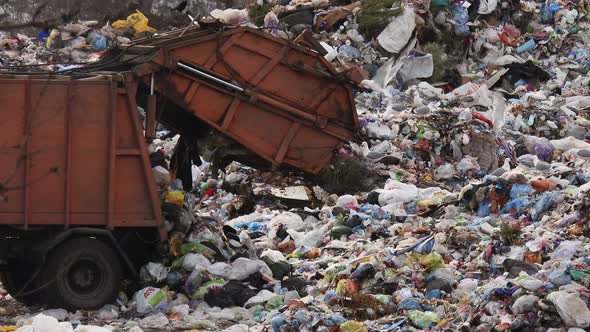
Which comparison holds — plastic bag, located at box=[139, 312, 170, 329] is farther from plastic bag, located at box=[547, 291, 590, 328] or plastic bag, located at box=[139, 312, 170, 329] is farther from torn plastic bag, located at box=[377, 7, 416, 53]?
torn plastic bag, located at box=[377, 7, 416, 53]

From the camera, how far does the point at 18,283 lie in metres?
8.71

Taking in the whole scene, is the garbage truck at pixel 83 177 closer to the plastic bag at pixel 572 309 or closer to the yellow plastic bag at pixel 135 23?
the plastic bag at pixel 572 309

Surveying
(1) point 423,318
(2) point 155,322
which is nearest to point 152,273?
(2) point 155,322

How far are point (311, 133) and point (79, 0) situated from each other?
1322cm

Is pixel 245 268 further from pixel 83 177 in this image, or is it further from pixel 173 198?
pixel 83 177

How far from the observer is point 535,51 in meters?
19.8


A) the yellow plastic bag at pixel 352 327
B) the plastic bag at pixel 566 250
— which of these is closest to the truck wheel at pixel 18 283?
the yellow plastic bag at pixel 352 327

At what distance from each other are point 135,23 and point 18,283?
40.6ft

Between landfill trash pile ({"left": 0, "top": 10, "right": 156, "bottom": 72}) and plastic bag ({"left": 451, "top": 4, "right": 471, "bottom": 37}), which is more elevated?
plastic bag ({"left": 451, "top": 4, "right": 471, "bottom": 37})

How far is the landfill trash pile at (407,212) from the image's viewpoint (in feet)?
25.5

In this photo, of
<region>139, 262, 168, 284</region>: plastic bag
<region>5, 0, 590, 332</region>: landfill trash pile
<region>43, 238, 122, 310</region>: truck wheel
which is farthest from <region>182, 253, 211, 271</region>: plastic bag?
<region>43, 238, 122, 310</region>: truck wheel

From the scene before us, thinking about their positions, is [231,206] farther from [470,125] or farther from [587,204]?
[587,204]

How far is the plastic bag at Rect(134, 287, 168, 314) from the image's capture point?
8.37 meters

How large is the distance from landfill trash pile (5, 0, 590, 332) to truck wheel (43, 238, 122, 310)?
0.13 m
